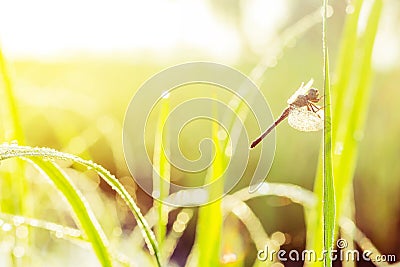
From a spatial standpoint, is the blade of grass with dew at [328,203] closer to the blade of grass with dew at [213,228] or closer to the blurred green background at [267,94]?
the blade of grass with dew at [213,228]

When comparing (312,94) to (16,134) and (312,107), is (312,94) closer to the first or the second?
(312,107)

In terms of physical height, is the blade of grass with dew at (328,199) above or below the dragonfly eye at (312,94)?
below

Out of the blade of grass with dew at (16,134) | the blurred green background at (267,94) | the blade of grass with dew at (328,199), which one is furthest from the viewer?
the blurred green background at (267,94)

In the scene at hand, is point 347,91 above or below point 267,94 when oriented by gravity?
below

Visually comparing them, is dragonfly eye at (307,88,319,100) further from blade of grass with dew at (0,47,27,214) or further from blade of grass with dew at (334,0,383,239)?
→ blade of grass with dew at (0,47,27,214)

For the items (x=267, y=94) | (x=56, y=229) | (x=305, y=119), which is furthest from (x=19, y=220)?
(x=267, y=94)

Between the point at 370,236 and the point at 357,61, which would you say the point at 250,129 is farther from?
the point at 357,61

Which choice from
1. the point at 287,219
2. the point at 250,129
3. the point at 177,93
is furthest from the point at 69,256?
the point at 177,93

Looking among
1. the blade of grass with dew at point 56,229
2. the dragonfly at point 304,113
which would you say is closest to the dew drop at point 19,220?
the blade of grass with dew at point 56,229
